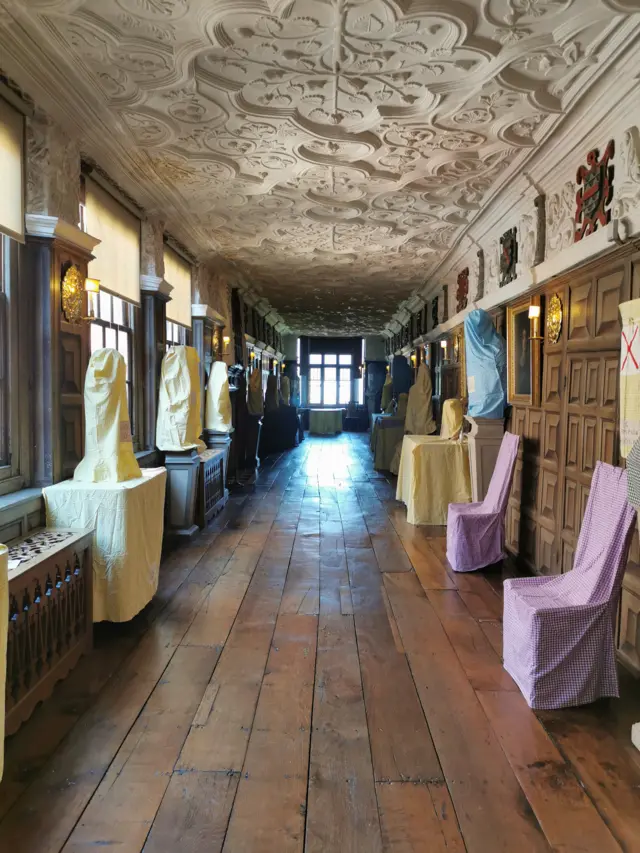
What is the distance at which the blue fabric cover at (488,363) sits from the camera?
531cm

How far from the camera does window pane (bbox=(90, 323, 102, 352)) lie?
14.8 ft

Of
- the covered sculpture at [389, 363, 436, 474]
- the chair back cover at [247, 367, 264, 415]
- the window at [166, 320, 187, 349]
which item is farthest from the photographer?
the chair back cover at [247, 367, 264, 415]

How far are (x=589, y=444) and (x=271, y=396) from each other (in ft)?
33.7

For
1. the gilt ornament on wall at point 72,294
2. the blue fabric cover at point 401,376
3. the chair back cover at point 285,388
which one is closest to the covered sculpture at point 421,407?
the blue fabric cover at point 401,376

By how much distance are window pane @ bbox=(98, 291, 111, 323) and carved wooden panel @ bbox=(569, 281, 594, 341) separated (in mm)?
3613

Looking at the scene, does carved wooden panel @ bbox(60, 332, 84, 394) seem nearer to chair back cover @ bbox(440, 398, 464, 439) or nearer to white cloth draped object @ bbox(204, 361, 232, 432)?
white cloth draped object @ bbox(204, 361, 232, 432)

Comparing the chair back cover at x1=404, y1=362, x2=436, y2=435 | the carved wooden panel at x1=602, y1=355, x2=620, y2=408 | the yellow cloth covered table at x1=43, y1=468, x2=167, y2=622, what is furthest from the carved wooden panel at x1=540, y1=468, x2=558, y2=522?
the chair back cover at x1=404, y1=362, x2=436, y2=435

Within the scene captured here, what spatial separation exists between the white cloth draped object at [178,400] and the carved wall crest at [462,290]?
3633mm

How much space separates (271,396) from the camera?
13.5 metres

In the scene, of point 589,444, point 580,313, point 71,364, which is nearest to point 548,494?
point 589,444

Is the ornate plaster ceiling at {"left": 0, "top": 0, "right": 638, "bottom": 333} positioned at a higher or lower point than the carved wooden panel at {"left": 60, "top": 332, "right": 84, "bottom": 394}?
higher

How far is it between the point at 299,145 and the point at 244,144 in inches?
16.0

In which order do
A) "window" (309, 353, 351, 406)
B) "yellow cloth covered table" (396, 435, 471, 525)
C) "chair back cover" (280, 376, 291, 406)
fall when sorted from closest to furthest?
"yellow cloth covered table" (396, 435, 471, 525) → "chair back cover" (280, 376, 291, 406) → "window" (309, 353, 351, 406)

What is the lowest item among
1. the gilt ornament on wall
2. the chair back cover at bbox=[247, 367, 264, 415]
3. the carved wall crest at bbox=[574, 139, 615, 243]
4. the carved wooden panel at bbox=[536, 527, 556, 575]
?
the carved wooden panel at bbox=[536, 527, 556, 575]
